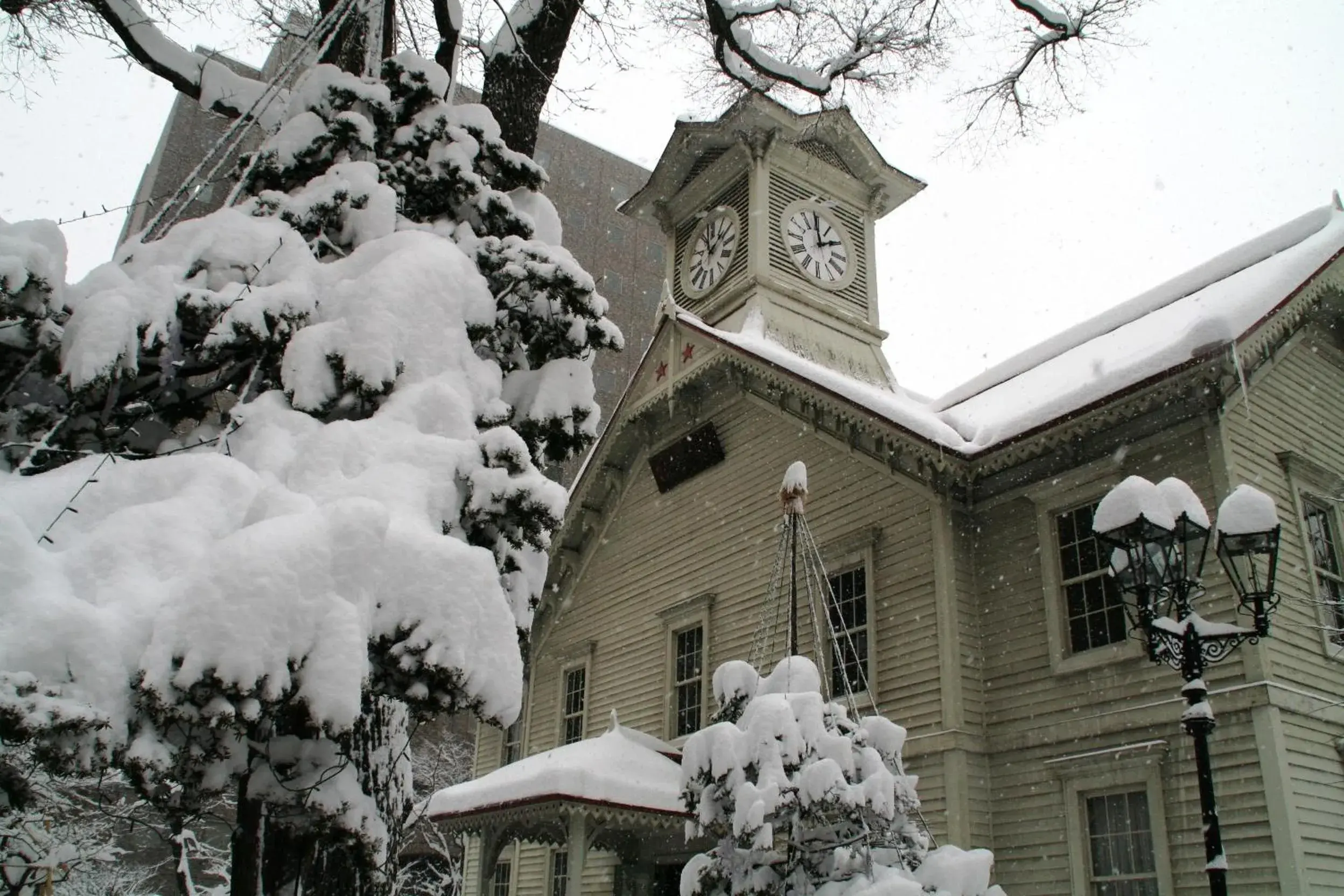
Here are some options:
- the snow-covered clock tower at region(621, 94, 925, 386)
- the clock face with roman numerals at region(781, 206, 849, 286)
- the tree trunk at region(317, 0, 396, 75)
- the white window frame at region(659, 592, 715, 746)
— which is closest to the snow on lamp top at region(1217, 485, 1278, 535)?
the tree trunk at region(317, 0, 396, 75)

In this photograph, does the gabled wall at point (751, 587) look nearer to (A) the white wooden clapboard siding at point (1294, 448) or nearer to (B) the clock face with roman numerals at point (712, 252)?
(A) the white wooden clapboard siding at point (1294, 448)

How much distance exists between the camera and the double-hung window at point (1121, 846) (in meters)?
9.05

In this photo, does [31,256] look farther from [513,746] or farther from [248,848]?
[513,746]

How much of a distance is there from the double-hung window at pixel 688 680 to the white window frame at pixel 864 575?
2198 mm

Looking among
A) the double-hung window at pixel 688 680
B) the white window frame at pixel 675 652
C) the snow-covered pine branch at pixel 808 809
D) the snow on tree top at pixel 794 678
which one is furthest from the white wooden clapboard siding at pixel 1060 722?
the double-hung window at pixel 688 680

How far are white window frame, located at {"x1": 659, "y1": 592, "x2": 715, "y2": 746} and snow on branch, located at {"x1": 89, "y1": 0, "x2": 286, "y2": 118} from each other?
29.3ft

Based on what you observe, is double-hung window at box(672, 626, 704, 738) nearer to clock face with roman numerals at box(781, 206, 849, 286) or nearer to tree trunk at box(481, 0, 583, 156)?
clock face with roman numerals at box(781, 206, 849, 286)

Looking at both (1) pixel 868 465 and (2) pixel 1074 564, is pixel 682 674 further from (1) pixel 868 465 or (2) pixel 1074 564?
(2) pixel 1074 564

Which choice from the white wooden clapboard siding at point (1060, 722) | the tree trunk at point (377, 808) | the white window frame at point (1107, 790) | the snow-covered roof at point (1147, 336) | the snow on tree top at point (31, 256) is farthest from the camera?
the snow-covered roof at point (1147, 336)

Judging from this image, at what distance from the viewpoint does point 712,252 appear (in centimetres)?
1780

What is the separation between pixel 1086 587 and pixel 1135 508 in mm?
4307

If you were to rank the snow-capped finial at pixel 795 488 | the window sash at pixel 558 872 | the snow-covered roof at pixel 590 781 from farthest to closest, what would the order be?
the window sash at pixel 558 872, the snow-covered roof at pixel 590 781, the snow-capped finial at pixel 795 488

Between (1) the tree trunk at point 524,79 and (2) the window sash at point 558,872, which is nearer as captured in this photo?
(1) the tree trunk at point 524,79

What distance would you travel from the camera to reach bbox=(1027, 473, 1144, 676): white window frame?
966 centimetres
